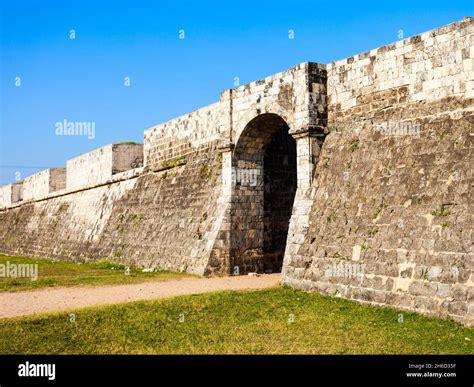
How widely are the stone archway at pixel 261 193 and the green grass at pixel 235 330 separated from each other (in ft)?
15.9

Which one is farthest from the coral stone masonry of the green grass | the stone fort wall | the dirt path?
the dirt path

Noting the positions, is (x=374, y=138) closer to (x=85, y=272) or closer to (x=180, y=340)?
(x=180, y=340)

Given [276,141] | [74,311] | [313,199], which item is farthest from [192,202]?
[74,311]

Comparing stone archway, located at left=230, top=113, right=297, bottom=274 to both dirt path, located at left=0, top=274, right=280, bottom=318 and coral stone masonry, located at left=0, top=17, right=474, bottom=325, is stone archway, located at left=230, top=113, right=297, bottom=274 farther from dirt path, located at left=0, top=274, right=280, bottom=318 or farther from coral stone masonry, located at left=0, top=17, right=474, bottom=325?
dirt path, located at left=0, top=274, right=280, bottom=318

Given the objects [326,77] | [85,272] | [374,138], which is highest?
[326,77]

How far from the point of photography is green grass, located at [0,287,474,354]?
6051mm

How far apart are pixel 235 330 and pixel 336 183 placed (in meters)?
4.36

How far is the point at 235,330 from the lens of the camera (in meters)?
6.90

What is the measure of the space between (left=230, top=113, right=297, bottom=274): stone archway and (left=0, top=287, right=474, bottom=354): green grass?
4837 millimetres

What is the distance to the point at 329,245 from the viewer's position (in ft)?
30.8

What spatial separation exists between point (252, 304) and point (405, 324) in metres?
2.58

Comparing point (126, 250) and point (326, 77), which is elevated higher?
point (326, 77)

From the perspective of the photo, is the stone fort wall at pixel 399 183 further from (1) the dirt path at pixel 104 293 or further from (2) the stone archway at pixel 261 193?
(2) the stone archway at pixel 261 193

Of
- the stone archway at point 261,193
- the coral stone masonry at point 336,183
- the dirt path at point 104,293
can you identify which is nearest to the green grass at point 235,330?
the coral stone masonry at point 336,183
